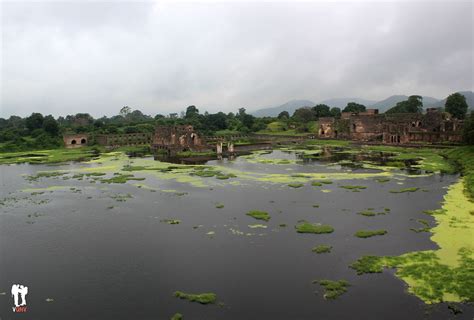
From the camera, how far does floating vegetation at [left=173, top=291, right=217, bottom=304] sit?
50.0 ft

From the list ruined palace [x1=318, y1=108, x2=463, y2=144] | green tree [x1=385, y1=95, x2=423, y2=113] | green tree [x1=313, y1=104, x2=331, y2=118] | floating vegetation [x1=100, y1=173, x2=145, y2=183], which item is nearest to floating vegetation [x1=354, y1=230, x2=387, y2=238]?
floating vegetation [x1=100, y1=173, x2=145, y2=183]

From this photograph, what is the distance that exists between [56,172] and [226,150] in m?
32.0

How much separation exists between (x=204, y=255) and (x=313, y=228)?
7288mm

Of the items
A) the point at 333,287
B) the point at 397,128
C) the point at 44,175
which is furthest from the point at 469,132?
the point at 44,175

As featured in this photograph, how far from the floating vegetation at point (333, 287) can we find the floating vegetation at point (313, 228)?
6.30 m

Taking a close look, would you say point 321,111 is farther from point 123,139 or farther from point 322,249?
point 322,249

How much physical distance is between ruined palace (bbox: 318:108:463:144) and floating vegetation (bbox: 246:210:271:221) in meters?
52.5

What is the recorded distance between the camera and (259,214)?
26.3 meters

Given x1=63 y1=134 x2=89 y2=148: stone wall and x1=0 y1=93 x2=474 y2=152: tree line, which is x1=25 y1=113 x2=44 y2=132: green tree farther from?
x1=63 y1=134 x2=89 y2=148: stone wall

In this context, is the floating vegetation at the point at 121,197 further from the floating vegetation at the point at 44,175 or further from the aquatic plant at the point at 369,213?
the aquatic plant at the point at 369,213

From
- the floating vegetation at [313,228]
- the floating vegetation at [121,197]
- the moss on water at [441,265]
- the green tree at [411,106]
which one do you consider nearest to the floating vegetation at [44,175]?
the floating vegetation at [121,197]

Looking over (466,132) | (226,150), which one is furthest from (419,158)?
(226,150)

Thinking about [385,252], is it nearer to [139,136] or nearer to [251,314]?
[251,314]

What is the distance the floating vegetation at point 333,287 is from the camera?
15352 mm
